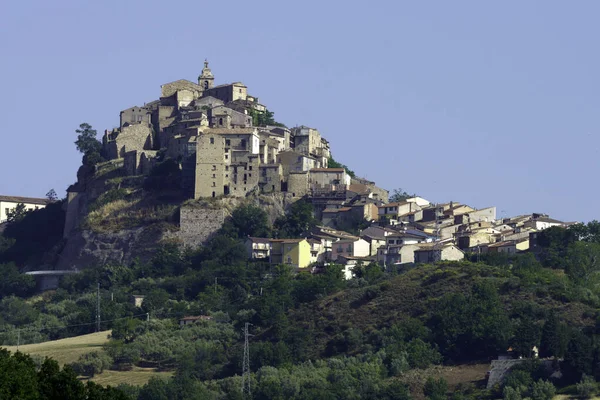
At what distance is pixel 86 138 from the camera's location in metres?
98.8

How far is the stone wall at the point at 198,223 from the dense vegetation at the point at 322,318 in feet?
2.80

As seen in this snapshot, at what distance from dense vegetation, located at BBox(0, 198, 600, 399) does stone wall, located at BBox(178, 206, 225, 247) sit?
85 centimetres

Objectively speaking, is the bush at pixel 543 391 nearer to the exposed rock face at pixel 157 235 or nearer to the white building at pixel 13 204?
the exposed rock face at pixel 157 235

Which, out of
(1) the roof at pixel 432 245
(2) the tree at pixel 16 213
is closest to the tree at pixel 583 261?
(1) the roof at pixel 432 245

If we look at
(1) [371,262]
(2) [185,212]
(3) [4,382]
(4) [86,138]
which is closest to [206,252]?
(2) [185,212]

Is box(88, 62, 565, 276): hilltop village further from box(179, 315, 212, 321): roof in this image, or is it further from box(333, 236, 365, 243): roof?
box(179, 315, 212, 321): roof

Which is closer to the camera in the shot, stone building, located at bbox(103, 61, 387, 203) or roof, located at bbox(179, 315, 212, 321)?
roof, located at bbox(179, 315, 212, 321)

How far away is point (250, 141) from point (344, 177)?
705 centimetres

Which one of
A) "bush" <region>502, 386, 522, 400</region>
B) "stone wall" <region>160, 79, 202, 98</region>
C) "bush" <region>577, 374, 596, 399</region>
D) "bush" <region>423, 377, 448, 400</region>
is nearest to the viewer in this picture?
"bush" <region>502, 386, 522, 400</region>

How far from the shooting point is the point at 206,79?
104 metres

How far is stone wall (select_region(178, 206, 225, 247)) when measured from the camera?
3433 inches

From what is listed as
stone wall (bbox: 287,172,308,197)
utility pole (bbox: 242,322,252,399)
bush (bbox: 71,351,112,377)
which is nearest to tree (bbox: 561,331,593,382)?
utility pole (bbox: 242,322,252,399)

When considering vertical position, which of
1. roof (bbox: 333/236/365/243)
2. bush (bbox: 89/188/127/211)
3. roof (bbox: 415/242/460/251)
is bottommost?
roof (bbox: 415/242/460/251)

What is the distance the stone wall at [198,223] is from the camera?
87.2 metres
